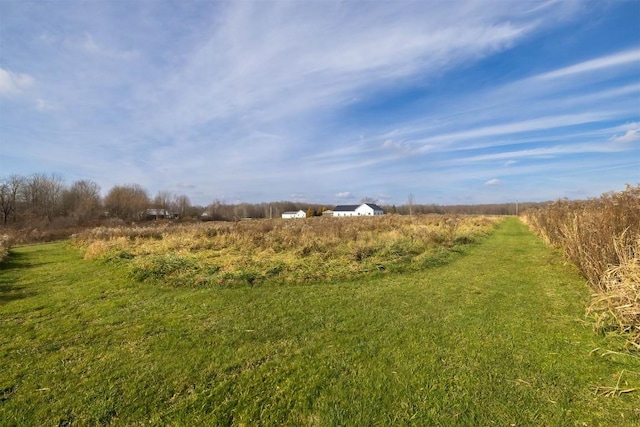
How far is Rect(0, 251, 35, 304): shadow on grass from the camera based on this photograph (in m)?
7.00

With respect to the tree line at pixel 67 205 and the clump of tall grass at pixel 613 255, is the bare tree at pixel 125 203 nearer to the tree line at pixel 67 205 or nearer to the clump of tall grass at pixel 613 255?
the tree line at pixel 67 205

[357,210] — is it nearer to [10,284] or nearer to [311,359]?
[10,284]

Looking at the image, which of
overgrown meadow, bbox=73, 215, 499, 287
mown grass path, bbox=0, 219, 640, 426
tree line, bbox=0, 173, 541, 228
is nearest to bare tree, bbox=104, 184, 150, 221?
tree line, bbox=0, 173, 541, 228

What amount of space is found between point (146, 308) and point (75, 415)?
3.43 meters

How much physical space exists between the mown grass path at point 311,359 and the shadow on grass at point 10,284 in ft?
0.49

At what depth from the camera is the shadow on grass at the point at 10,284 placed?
23.0 feet

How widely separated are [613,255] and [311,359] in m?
6.09

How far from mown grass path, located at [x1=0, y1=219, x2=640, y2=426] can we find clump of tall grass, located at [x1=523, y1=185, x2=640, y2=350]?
407 mm

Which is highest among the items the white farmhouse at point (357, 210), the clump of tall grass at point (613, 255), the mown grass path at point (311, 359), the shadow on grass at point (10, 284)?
the white farmhouse at point (357, 210)

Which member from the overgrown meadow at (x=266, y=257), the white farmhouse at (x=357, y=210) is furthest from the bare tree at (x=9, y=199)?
the white farmhouse at (x=357, y=210)

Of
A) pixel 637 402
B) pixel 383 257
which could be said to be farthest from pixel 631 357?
pixel 383 257

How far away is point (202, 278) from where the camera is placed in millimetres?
8062

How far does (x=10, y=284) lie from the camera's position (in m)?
8.19

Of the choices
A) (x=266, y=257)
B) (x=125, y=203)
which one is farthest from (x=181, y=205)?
(x=266, y=257)
